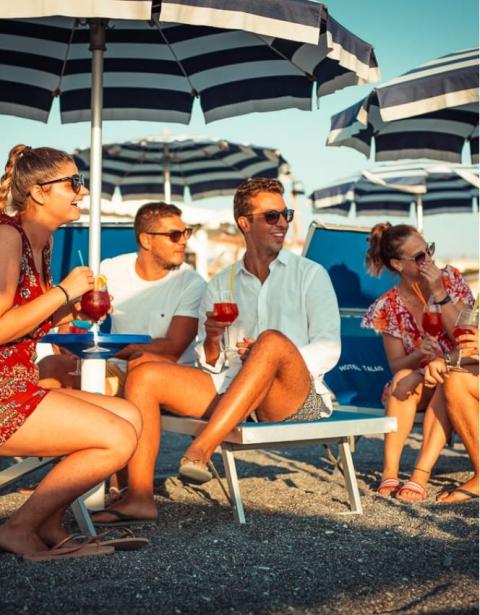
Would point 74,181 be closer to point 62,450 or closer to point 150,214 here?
point 62,450

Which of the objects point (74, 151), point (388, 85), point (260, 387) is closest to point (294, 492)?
point (260, 387)

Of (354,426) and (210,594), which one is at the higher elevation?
(354,426)

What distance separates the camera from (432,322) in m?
4.64

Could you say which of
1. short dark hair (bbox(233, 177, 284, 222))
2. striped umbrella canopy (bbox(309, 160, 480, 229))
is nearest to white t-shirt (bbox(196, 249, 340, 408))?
short dark hair (bbox(233, 177, 284, 222))

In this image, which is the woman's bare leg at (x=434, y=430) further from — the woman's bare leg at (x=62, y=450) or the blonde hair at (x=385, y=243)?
the woman's bare leg at (x=62, y=450)

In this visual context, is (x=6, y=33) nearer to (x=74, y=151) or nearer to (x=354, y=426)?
(x=354, y=426)

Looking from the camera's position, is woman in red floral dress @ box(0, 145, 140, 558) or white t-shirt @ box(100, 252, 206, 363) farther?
white t-shirt @ box(100, 252, 206, 363)

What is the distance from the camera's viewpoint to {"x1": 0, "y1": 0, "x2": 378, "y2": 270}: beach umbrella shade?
459 centimetres

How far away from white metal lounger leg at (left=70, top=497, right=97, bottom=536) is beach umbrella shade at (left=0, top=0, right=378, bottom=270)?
116cm

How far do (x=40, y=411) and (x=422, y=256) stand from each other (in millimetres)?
2514

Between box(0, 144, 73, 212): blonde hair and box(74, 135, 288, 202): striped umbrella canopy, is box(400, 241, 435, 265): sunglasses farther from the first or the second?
box(74, 135, 288, 202): striped umbrella canopy

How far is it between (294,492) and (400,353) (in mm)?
931

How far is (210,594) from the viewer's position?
2.77 meters

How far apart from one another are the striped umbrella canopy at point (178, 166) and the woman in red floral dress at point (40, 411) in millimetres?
7112
